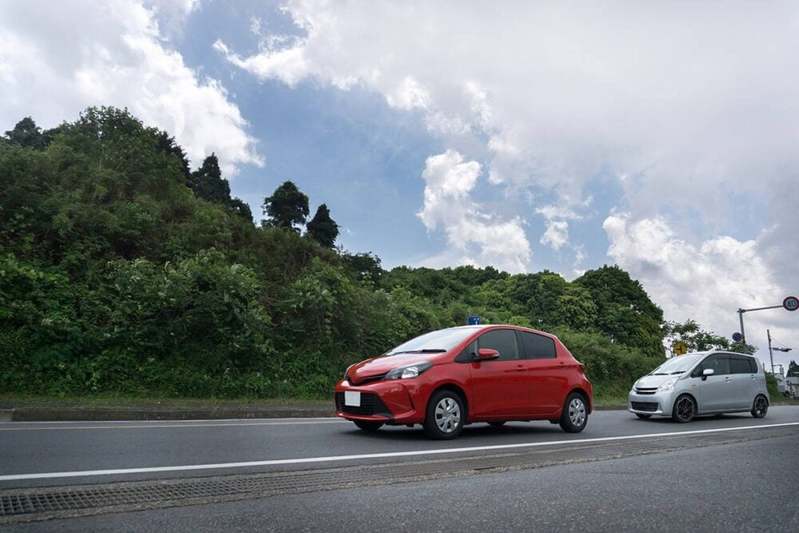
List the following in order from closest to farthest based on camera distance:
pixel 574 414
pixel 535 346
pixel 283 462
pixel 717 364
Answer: pixel 283 462, pixel 535 346, pixel 574 414, pixel 717 364

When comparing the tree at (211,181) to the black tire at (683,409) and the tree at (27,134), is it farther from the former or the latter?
the black tire at (683,409)

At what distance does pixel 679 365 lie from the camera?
14.7 metres

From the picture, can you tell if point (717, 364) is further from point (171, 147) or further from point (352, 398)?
point (171, 147)

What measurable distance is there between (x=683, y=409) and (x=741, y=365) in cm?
272

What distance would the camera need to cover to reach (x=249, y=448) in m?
7.26

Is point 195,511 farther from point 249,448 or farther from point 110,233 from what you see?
point 110,233

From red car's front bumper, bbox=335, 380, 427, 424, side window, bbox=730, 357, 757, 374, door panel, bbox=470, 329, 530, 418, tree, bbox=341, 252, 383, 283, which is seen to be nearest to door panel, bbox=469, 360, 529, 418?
door panel, bbox=470, 329, 530, 418

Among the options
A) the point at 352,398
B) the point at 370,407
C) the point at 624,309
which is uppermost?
the point at 624,309

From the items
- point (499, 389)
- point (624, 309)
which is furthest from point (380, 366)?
point (624, 309)

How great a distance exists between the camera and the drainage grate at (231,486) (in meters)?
4.16

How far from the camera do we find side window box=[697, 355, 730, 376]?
14.6m

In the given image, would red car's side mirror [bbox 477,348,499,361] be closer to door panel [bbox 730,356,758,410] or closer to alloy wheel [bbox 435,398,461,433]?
alloy wheel [bbox 435,398,461,433]

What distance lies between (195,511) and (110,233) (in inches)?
683

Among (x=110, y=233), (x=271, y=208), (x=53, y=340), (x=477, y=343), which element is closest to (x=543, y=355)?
(x=477, y=343)
